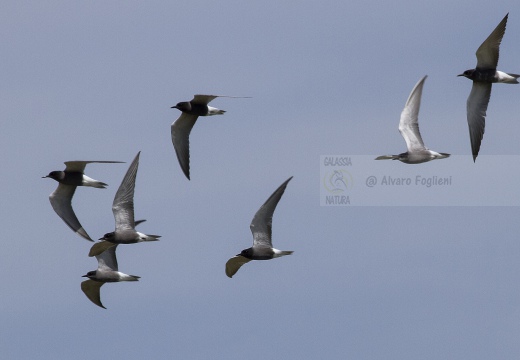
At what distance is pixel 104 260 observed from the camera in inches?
2163

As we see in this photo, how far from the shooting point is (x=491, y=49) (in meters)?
50.7

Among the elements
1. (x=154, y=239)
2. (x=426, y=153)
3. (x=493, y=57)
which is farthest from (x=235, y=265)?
(x=493, y=57)

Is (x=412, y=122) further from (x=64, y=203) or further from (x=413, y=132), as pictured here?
(x=64, y=203)

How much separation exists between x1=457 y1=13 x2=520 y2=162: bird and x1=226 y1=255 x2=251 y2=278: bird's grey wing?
8.25 m

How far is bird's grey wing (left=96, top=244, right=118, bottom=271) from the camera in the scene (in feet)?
180

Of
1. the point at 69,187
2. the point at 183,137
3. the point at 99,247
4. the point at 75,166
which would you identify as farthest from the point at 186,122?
the point at 99,247

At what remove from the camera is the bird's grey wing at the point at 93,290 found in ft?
182

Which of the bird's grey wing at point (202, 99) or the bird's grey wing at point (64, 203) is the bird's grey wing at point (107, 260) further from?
the bird's grey wing at point (202, 99)

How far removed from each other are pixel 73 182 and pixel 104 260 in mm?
3057

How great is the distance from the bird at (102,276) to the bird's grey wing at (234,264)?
3.63 m

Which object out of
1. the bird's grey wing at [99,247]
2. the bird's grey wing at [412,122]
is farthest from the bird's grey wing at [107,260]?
the bird's grey wing at [412,122]

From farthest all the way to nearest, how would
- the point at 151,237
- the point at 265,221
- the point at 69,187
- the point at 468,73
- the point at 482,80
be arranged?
the point at 69,187, the point at 468,73, the point at 482,80, the point at 151,237, the point at 265,221

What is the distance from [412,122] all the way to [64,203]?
41.1 ft

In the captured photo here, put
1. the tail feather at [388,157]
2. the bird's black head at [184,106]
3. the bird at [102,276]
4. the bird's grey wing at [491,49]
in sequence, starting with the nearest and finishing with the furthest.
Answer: the bird's grey wing at [491,49] → the tail feather at [388,157] → the bird's black head at [184,106] → the bird at [102,276]
